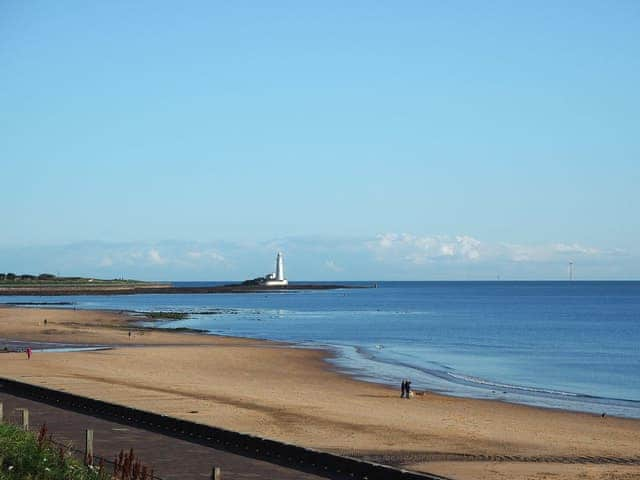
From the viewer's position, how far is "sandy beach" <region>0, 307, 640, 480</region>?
2172 centimetres

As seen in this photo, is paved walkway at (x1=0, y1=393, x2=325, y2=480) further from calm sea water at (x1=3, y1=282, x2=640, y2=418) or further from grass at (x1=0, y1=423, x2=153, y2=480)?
calm sea water at (x1=3, y1=282, x2=640, y2=418)

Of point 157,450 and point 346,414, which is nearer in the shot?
point 157,450

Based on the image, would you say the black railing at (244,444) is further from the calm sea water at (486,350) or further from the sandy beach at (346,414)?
the calm sea water at (486,350)

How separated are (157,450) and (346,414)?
11.8m

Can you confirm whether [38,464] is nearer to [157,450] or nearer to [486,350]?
[157,450]

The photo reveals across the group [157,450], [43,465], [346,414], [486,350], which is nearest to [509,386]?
[346,414]

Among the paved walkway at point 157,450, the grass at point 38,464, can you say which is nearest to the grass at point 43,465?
the grass at point 38,464

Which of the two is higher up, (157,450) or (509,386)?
(157,450)

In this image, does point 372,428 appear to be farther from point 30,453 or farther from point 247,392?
point 30,453

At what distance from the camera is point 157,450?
60.6 ft

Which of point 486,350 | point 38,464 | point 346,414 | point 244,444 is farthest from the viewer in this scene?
point 486,350

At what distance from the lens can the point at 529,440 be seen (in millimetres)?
25875

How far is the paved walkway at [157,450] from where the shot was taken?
54.1ft

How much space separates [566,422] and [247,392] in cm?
1172
